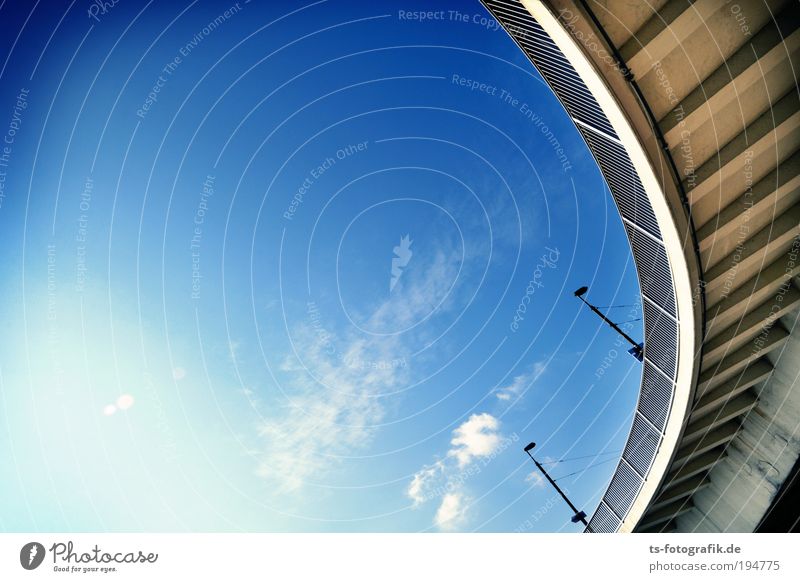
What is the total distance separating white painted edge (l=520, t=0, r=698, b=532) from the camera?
6047 millimetres

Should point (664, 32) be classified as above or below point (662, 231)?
above

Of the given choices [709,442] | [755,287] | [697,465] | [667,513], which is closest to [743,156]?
[755,287]

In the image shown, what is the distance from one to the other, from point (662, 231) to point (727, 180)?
1.62 m

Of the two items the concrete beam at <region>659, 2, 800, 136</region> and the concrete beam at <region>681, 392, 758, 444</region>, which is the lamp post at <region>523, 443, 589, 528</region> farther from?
the concrete beam at <region>659, 2, 800, 136</region>

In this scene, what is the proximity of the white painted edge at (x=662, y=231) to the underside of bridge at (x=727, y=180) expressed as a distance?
0.06 metres

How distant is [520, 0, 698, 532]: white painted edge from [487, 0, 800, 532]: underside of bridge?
0.19 ft

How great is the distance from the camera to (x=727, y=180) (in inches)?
311

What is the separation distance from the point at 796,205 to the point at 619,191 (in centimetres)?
422

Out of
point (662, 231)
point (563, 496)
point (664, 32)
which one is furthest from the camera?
point (563, 496)

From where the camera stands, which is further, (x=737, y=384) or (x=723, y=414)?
(x=723, y=414)

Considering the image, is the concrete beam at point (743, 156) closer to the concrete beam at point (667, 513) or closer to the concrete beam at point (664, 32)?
the concrete beam at point (664, 32)

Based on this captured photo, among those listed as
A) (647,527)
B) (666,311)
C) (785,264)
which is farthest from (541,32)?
(647,527)

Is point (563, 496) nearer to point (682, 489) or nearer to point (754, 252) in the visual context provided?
point (682, 489)
